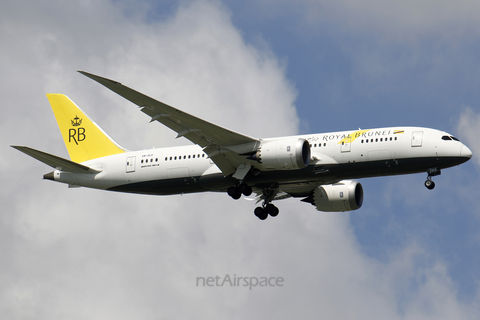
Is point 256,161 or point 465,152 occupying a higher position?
point 465,152

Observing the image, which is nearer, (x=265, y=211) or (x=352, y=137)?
(x=352, y=137)

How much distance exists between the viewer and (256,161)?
1619 inches

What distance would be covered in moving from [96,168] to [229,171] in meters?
9.50

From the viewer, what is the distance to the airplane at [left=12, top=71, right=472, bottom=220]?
131ft

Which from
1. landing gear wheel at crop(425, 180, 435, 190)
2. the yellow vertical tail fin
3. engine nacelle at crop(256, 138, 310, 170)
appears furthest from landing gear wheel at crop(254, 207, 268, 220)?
landing gear wheel at crop(425, 180, 435, 190)

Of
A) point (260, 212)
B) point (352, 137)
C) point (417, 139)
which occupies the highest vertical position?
point (352, 137)

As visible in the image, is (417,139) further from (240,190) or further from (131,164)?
(131,164)

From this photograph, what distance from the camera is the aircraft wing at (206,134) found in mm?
38906

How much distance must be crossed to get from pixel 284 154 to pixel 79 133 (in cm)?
1656

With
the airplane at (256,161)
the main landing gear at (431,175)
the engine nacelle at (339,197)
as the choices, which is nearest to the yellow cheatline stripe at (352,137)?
the airplane at (256,161)

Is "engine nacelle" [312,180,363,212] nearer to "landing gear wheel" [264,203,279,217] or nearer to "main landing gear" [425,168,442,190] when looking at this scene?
"landing gear wheel" [264,203,279,217]

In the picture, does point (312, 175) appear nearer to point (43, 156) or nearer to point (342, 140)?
point (342, 140)

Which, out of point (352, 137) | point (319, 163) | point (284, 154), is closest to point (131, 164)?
point (284, 154)

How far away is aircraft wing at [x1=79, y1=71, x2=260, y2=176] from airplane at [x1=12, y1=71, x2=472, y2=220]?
53 mm
